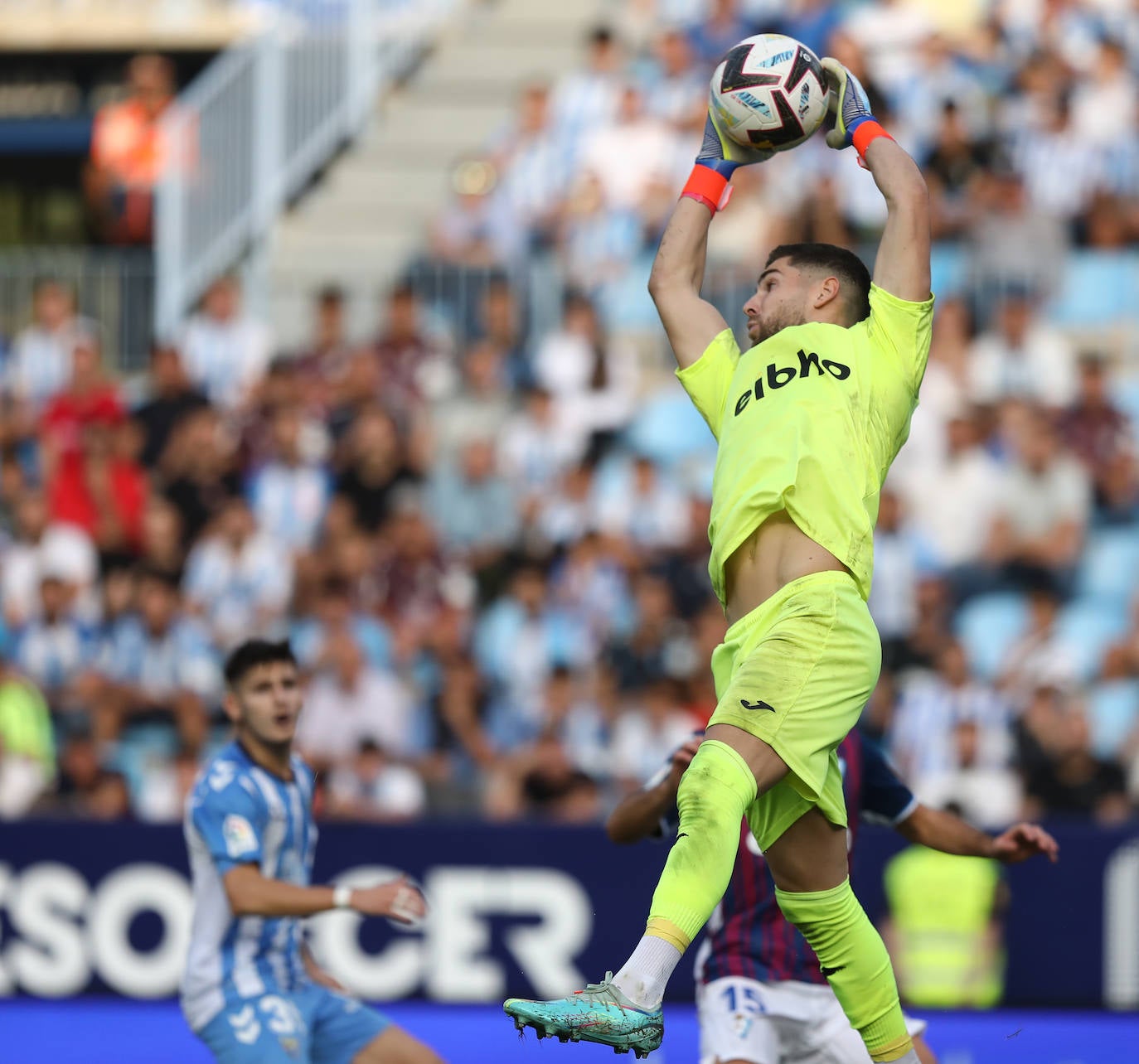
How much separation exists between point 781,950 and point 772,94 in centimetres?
264

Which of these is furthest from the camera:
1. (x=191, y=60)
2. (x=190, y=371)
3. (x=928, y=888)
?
(x=191, y=60)

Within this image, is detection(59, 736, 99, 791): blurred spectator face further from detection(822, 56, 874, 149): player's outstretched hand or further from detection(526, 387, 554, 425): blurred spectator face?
detection(822, 56, 874, 149): player's outstretched hand

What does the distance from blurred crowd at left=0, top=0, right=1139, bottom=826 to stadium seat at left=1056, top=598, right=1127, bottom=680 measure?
0.06 ft

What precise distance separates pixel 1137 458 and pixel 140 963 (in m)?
7.02

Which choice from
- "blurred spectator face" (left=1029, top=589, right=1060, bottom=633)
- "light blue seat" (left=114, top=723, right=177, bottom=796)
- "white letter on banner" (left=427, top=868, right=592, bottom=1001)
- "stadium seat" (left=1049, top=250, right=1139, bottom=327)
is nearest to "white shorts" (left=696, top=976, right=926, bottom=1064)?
"white letter on banner" (left=427, top=868, right=592, bottom=1001)

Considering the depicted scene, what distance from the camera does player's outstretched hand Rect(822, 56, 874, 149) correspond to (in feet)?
19.4

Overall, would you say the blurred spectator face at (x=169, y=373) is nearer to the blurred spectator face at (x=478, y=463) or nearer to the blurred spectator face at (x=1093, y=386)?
the blurred spectator face at (x=478, y=463)

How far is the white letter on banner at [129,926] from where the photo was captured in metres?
11.0

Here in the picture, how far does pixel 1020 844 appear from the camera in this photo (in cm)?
619

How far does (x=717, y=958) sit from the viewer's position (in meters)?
6.46

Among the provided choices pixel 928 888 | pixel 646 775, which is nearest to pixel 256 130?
pixel 646 775

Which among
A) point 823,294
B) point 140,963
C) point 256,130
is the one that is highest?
point 256,130

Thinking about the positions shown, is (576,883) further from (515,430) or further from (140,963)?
(515,430)

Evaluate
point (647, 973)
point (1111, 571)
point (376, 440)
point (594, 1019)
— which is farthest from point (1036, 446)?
point (594, 1019)
